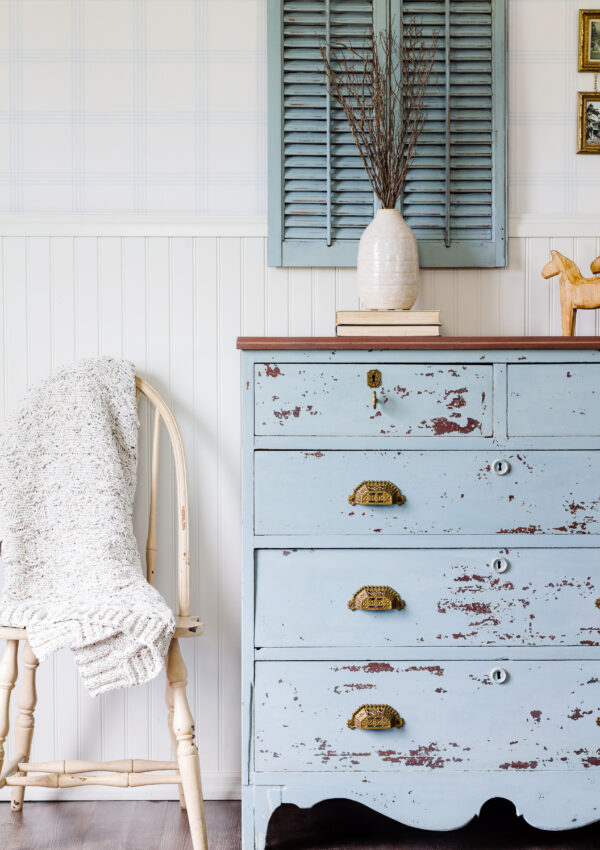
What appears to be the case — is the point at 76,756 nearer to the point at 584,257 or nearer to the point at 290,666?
the point at 290,666

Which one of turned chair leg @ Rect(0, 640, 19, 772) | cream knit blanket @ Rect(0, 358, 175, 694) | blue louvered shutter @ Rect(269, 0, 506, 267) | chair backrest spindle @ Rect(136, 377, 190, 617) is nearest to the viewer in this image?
cream knit blanket @ Rect(0, 358, 175, 694)

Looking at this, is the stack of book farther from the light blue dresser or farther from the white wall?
the white wall

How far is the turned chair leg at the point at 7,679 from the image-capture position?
1.65 metres

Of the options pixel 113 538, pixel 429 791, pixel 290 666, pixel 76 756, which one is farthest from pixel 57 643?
pixel 429 791

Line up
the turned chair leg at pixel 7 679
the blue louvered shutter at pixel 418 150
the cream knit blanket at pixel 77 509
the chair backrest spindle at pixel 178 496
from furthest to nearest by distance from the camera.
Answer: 1. the blue louvered shutter at pixel 418 150
2. the chair backrest spindle at pixel 178 496
3. the turned chair leg at pixel 7 679
4. the cream knit blanket at pixel 77 509

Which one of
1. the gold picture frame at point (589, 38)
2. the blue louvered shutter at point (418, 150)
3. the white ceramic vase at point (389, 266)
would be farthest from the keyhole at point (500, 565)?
the gold picture frame at point (589, 38)

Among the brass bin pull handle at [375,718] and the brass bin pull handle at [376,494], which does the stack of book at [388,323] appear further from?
the brass bin pull handle at [375,718]

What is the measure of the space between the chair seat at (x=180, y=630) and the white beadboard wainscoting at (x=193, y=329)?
32cm

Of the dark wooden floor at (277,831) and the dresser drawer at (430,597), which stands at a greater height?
the dresser drawer at (430,597)

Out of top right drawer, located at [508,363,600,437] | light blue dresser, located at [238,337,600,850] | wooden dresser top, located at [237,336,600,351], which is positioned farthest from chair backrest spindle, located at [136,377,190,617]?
top right drawer, located at [508,363,600,437]

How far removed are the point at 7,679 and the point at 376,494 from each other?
942 mm

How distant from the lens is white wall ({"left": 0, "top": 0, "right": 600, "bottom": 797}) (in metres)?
1.96

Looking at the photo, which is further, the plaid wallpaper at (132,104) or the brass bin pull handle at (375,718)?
the plaid wallpaper at (132,104)

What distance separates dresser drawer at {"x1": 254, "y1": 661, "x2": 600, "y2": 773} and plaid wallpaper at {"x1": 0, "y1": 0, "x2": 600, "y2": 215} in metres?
1.20
